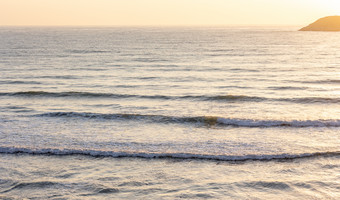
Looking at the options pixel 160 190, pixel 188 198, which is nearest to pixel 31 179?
pixel 160 190

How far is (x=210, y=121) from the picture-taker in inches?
647

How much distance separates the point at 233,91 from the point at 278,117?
659 cm

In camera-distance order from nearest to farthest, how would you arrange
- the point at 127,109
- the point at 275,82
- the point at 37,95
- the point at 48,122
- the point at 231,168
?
the point at 231,168 → the point at 48,122 → the point at 127,109 → the point at 37,95 → the point at 275,82

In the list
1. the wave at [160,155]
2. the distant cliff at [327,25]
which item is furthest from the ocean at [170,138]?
the distant cliff at [327,25]

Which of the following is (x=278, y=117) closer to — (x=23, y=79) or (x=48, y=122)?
(x=48, y=122)

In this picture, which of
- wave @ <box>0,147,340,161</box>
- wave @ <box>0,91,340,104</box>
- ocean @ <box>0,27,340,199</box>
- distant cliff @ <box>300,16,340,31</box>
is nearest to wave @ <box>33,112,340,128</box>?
ocean @ <box>0,27,340,199</box>

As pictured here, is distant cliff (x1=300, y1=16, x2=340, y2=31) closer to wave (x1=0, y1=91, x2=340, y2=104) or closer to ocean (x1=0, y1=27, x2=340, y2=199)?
ocean (x1=0, y1=27, x2=340, y2=199)

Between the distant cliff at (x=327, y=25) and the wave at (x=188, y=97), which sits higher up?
the distant cliff at (x=327, y=25)

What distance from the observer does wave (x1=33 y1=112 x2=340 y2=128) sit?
15680 millimetres

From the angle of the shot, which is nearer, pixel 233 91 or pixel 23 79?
pixel 233 91

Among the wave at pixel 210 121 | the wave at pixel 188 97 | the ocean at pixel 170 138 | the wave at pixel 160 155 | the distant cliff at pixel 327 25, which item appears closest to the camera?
the ocean at pixel 170 138

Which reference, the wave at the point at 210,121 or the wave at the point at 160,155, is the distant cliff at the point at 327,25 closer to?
the wave at the point at 210,121

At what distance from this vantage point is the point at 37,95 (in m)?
22.8

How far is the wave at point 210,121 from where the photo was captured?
15680 millimetres
